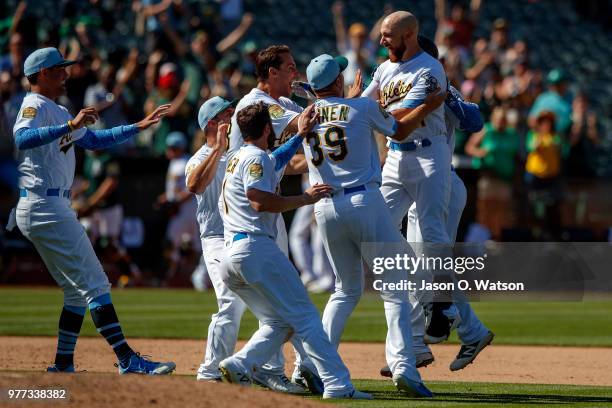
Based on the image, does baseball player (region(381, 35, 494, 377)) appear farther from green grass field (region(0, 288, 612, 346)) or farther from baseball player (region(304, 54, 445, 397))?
green grass field (region(0, 288, 612, 346))

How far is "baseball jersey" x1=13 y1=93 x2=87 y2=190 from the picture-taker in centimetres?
909

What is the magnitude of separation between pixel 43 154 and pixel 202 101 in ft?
35.2

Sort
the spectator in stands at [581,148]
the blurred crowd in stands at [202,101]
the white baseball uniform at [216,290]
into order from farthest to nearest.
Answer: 1. the spectator in stands at [581,148]
2. the blurred crowd in stands at [202,101]
3. the white baseball uniform at [216,290]

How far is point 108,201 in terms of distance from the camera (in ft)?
62.6

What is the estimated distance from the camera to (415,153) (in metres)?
9.58

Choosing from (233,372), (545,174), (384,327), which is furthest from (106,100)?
(233,372)

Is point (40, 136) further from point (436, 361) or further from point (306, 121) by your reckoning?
point (436, 361)

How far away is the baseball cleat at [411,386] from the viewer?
8.33 metres

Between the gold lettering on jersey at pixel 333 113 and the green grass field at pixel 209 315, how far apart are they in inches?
198

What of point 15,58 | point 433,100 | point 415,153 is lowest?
point 415,153

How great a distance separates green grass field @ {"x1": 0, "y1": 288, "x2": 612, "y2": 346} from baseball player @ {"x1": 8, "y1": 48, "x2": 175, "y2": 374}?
375 cm

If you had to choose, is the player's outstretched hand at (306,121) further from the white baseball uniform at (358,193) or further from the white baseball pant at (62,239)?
the white baseball pant at (62,239)

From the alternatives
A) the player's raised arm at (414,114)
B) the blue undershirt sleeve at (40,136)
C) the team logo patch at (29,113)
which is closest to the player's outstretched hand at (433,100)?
the player's raised arm at (414,114)

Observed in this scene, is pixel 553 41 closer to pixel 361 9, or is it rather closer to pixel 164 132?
pixel 361 9
